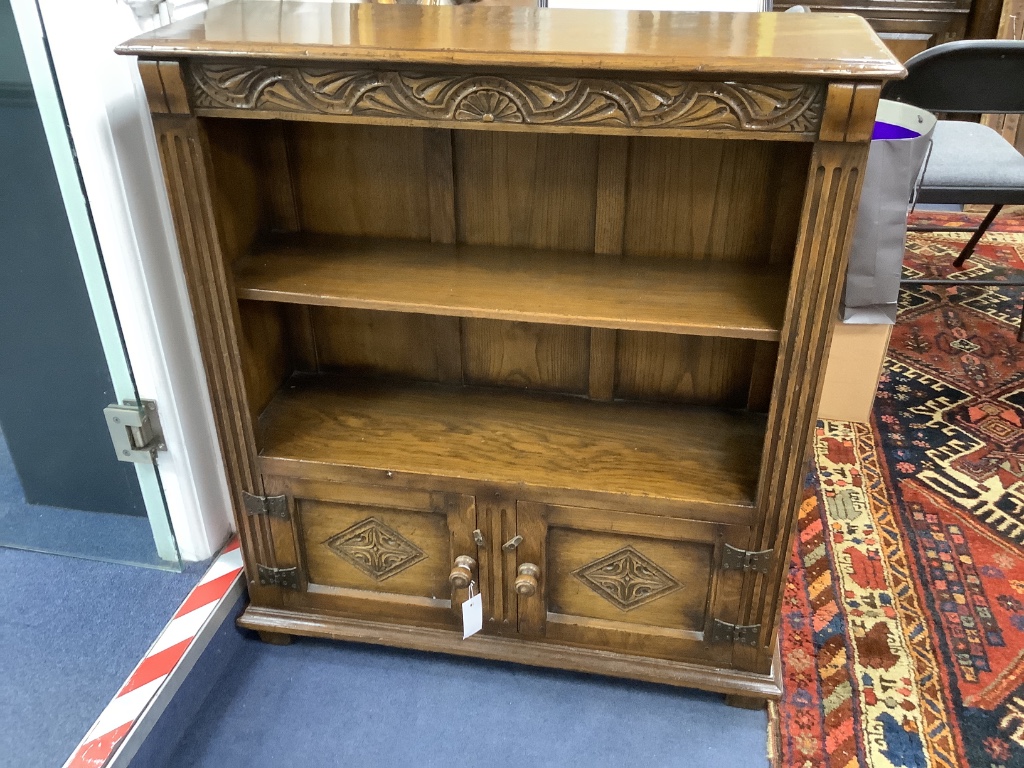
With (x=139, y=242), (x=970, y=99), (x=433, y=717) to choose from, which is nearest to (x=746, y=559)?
(x=433, y=717)

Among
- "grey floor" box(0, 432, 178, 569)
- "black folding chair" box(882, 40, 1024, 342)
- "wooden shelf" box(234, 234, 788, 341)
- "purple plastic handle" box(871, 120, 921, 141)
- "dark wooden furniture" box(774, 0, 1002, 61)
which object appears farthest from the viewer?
"dark wooden furniture" box(774, 0, 1002, 61)

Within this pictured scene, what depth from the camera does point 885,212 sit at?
6.07 feet

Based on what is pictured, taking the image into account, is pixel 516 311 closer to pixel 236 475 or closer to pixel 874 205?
pixel 236 475

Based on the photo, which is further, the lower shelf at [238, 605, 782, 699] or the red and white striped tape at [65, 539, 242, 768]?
the lower shelf at [238, 605, 782, 699]

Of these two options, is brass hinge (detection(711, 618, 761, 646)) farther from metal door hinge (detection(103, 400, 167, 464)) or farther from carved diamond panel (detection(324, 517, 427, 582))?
metal door hinge (detection(103, 400, 167, 464))

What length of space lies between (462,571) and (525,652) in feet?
0.73

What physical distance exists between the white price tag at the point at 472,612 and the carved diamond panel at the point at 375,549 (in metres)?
0.11

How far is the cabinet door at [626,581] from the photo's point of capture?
1420 millimetres

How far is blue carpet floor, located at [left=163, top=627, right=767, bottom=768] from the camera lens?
1.47 m

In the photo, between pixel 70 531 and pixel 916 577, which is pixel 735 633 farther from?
pixel 70 531

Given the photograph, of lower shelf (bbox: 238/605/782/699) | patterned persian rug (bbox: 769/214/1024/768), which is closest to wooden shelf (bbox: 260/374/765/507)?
lower shelf (bbox: 238/605/782/699)

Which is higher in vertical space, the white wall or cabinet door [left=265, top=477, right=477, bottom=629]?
the white wall

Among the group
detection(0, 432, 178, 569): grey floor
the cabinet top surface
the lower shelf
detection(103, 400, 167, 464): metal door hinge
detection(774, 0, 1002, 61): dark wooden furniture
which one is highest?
the cabinet top surface

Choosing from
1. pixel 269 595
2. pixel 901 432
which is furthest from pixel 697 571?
pixel 901 432
